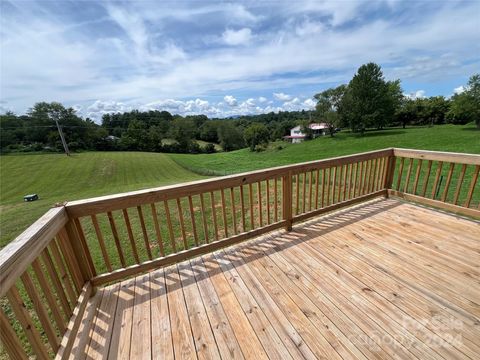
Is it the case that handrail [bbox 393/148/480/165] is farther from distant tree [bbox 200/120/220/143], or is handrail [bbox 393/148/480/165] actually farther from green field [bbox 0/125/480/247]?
distant tree [bbox 200/120/220/143]

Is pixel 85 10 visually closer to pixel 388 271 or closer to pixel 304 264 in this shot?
pixel 304 264

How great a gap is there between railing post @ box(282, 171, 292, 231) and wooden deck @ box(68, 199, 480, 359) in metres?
0.26

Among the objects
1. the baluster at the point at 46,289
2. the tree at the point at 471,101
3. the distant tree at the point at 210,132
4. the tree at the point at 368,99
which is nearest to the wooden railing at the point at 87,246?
the baluster at the point at 46,289

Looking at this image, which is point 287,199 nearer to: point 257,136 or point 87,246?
point 87,246

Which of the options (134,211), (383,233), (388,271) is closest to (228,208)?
(134,211)

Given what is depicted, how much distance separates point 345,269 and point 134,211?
5.35 metres

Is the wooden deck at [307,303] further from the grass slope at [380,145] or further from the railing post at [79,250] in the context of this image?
the grass slope at [380,145]

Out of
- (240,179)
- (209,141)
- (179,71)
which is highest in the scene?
(179,71)

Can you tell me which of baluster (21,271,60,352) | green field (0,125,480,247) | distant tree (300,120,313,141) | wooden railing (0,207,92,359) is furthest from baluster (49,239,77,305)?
distant tree (300,120,313,141)

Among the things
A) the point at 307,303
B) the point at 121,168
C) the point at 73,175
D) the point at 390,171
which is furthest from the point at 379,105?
the point at 73,175

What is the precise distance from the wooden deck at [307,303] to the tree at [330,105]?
3130 cm

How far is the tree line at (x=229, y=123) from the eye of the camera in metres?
26.9

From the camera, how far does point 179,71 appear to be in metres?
7.58

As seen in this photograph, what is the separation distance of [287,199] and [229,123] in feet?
171
